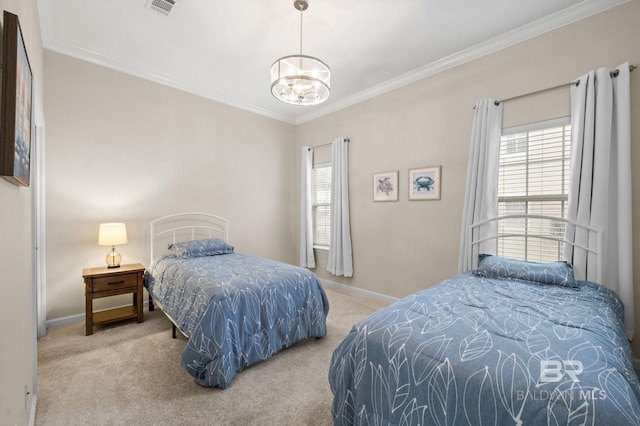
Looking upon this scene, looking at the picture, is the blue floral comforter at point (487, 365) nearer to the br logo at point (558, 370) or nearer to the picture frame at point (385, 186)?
the br logo at point (558, 370)

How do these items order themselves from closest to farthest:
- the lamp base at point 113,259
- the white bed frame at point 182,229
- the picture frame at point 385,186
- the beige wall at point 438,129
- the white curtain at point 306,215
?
the beige wall at point 438,129
the lamp base at point 113,259
the white bed frame at point 182,229
the picture frame at point 385,186
the white curtain at point 306,215

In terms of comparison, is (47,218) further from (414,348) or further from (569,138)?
(569,138)

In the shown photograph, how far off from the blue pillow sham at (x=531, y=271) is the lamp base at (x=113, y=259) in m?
3.81

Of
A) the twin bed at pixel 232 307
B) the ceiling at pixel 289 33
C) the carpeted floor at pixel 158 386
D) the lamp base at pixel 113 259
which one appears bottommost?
the carpeted floor at pixel 158 386

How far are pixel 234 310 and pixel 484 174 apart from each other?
109 inches

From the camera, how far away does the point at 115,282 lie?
2.99 m

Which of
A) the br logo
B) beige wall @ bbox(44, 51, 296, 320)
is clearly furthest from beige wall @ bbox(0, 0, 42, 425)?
the br logo

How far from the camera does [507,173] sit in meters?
2.95

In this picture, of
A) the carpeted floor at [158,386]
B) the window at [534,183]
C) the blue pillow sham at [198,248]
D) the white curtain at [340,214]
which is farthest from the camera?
the white curtain at [340,214]

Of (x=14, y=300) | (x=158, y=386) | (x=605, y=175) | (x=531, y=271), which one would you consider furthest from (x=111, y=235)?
(x=605, y=175)

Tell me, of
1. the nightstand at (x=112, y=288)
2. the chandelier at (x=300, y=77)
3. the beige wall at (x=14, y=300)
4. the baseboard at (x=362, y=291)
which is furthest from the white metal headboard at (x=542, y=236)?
the nightstand at (x=112, y=288)

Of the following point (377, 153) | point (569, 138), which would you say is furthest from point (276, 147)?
point (569, 138)

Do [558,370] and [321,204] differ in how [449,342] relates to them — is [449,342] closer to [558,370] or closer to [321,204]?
[558,370]

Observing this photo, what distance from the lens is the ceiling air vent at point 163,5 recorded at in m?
2.42
